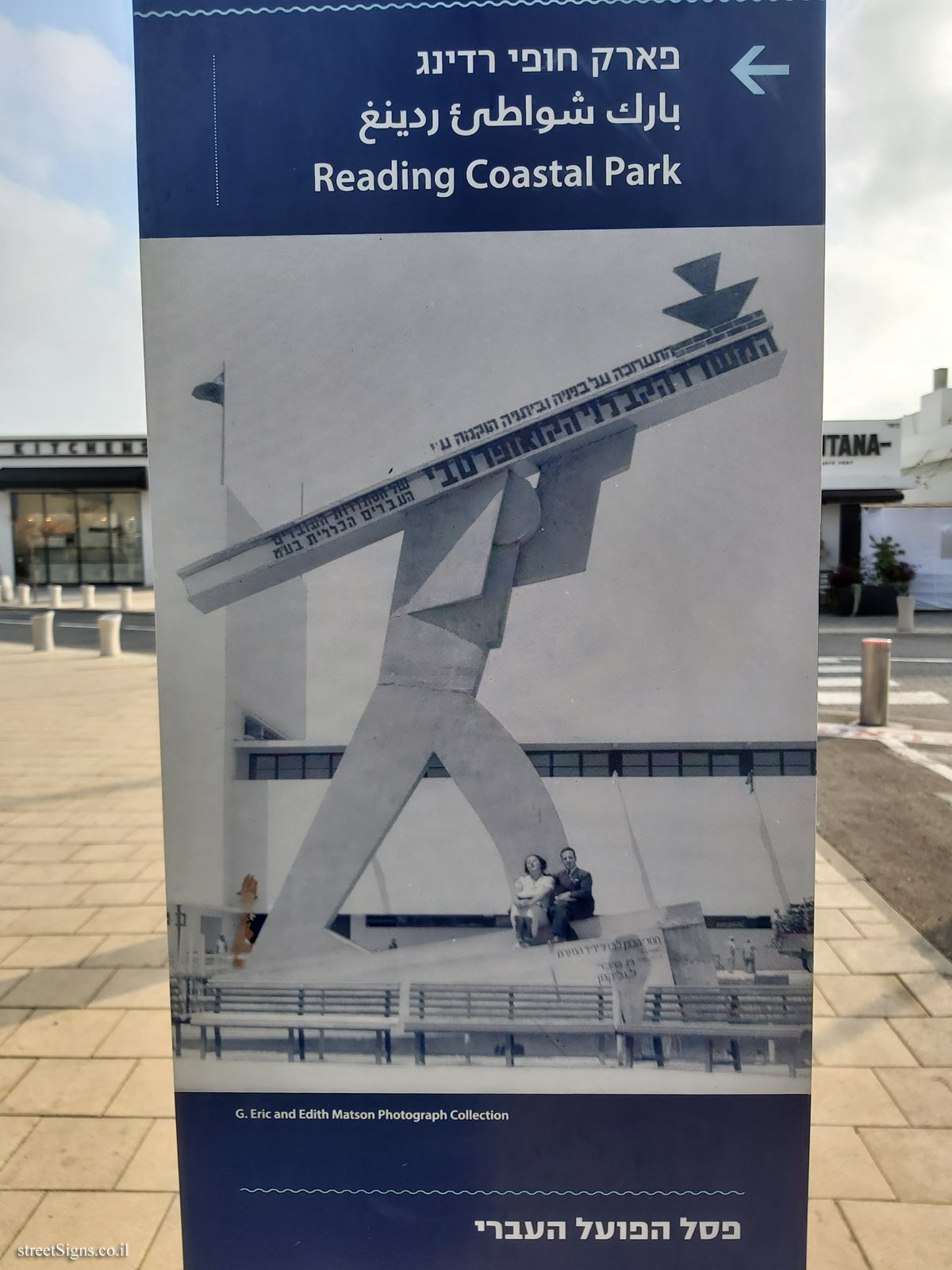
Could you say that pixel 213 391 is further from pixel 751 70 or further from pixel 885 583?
pixel 885 583

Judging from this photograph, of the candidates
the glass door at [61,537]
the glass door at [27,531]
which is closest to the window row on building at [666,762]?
the glass door at [61,537]

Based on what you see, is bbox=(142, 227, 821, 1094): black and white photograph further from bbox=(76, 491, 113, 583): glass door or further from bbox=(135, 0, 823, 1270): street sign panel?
bbox=(76, 491, 113, 583): glass door

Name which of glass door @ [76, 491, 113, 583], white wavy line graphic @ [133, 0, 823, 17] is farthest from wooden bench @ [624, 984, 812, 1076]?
glass door @ [76, 491, 113, 583]

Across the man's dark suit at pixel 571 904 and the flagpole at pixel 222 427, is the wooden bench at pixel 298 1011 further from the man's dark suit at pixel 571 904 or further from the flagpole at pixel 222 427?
the flagpole at pixel 222 427

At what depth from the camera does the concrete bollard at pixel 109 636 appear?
1678 cm

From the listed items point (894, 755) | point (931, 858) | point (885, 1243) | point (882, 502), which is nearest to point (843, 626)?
point (882, 502)

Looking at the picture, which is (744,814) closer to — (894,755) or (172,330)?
(172,330)

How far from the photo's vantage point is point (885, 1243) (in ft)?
9.70

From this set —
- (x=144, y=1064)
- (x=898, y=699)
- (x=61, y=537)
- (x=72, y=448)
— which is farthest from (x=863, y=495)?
(x=61, y=537)

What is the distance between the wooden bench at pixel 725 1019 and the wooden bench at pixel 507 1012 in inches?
3.7

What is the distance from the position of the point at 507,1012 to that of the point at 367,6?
235cm

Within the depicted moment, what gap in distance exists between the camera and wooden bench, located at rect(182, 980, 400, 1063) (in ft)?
7.48

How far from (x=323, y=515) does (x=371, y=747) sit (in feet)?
1.86

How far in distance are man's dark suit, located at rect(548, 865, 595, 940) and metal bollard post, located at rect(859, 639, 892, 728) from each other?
9.22 meters
